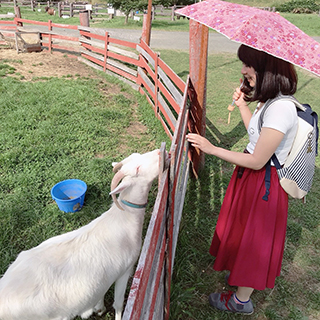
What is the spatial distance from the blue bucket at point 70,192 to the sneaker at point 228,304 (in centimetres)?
199

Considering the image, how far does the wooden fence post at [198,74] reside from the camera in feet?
12.7

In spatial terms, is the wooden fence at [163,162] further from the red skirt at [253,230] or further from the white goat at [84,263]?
the red skirt at [253,230]

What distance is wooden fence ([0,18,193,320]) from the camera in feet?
4.31

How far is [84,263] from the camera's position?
2.16 m

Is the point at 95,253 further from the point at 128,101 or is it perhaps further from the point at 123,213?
the point at 128,101

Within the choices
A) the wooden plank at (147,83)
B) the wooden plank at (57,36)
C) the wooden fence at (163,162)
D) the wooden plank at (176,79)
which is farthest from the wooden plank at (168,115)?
the wooden plank at (57,36)

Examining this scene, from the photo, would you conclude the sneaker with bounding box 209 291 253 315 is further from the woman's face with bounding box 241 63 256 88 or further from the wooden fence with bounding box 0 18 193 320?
→ the woman's face with bounding box 241 63 256 88

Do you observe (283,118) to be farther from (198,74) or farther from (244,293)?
(198,74)

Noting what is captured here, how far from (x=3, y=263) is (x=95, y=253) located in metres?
1.51

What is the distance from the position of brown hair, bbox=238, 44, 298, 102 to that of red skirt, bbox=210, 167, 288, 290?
24.3 inches

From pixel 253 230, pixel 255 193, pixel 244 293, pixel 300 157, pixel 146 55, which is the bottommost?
pixel 244 293

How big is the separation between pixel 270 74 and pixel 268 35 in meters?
0.24

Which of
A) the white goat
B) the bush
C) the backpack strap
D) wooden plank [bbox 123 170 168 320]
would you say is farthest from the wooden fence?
the bush

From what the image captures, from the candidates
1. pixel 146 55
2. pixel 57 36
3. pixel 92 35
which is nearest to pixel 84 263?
pixel 146 55
